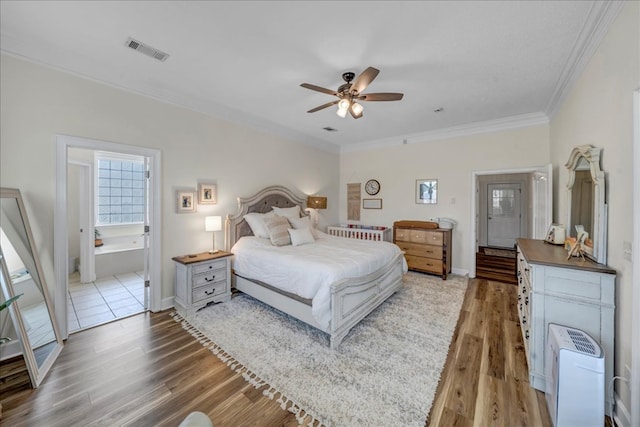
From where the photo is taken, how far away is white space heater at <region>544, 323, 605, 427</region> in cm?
142

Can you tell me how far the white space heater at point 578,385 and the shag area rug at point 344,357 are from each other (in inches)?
29.6

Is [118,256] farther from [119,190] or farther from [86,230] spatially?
[119,190]

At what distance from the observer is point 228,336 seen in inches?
103

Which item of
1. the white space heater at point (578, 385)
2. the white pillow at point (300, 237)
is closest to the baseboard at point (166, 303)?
the white pillow at point (300, 237)

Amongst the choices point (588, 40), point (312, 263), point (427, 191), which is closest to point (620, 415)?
point (312, 263)

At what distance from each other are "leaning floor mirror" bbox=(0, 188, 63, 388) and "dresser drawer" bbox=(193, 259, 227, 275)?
1296mm

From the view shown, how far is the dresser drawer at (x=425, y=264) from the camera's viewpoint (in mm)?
4486

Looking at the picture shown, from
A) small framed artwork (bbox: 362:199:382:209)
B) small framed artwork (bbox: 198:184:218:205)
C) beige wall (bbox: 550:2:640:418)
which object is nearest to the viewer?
beige wall (bbox: 550:2:640:418)

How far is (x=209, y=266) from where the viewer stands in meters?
3.27

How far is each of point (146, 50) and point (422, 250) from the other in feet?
16.0

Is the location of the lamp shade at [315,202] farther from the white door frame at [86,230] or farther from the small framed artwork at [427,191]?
the white door frame at [86,230]

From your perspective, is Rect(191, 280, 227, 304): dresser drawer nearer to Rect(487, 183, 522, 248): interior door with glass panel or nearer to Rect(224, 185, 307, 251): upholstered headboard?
Rect(224, 185, 307, 251): upholstered headboard

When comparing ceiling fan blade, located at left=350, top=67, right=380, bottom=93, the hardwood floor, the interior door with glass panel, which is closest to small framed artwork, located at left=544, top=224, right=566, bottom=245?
the hardwood floor

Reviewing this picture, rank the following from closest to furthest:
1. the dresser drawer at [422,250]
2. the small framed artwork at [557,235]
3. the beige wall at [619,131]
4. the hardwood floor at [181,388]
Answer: the beige wall at [619,131] → the hardwood floor at [181,388] → the small framed artwork at [557,235] → the dresser drawer at [422,250]
